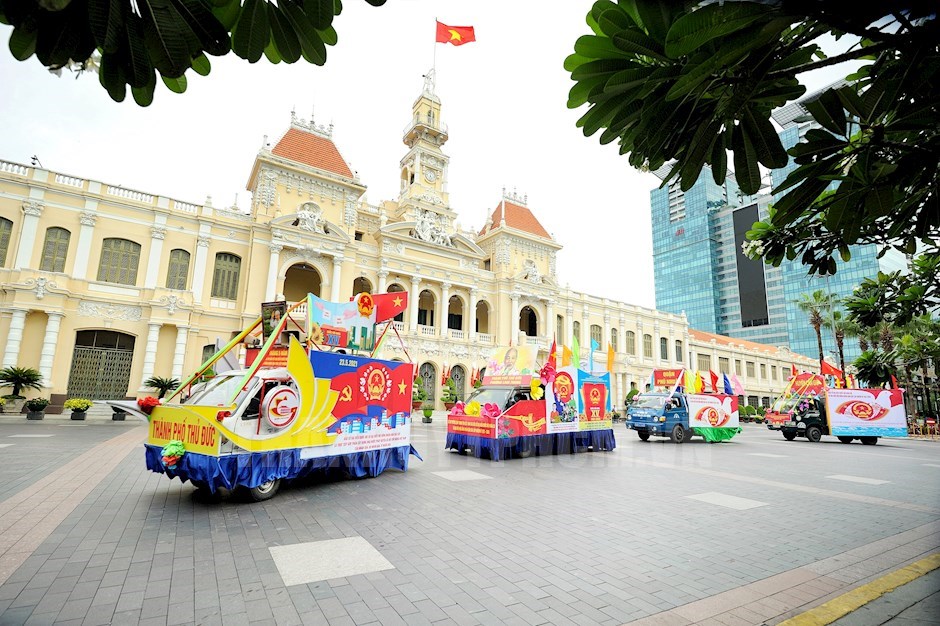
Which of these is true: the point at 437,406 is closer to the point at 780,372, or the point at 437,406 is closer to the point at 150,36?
the point at 150,36

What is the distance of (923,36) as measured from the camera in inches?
74.5

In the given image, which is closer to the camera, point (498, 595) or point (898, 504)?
point (498, 595)

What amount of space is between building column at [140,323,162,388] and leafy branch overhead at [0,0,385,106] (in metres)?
25.4

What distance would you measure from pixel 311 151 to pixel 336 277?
31.1 ft

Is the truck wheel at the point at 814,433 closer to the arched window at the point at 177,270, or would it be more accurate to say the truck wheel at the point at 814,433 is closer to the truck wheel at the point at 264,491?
the truck wheel at the point at 264,491

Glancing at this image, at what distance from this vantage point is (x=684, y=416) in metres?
17.0

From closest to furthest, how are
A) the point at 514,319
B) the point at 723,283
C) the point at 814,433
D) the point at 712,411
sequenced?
the point at 712,411
the point at 814,433
the point at 514,319
the point at 723,283

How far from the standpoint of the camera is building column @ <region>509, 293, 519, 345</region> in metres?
35.4

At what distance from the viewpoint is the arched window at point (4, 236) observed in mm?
20734

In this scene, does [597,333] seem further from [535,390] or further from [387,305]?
[387,305]

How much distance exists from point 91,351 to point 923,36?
29.3 meters

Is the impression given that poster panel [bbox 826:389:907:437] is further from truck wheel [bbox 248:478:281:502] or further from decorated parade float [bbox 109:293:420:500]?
truck wheel [bbox 248:478:281:502]

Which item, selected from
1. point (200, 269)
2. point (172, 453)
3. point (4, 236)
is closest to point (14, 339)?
point (4, 236)

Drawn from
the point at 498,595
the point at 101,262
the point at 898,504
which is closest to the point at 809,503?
the point at 898,504
